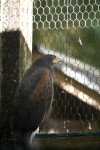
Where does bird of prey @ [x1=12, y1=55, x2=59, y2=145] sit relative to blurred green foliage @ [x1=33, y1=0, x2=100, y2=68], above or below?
below

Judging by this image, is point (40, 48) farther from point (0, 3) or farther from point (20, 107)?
point (20, 107)

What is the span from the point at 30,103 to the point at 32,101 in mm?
14

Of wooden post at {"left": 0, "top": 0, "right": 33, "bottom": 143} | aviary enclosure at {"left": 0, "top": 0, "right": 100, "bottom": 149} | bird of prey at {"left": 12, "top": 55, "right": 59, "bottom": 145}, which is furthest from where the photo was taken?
aviary enclosure at {"left": 0, "top": 0, "right": 100, "bottom": 149}

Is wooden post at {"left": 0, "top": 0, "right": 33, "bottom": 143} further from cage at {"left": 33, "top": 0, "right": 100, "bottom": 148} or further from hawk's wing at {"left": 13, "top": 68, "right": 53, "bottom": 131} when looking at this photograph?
cage at {"left": 33, "top": 0, "right": 100, "bottom": 148}

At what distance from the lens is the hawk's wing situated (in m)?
1.72

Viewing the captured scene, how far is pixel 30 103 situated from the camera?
176 cm

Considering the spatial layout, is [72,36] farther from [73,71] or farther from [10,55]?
[10,55]

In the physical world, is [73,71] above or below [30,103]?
above

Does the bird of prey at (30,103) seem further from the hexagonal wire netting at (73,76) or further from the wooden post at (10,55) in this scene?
the hexagonal wire netting at (73,76)

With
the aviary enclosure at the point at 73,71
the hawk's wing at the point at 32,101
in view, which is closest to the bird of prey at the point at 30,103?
the hawk's wing at the point at 32,101

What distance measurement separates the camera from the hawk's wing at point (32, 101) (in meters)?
1.72

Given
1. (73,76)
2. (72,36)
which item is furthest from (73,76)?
(72,36)

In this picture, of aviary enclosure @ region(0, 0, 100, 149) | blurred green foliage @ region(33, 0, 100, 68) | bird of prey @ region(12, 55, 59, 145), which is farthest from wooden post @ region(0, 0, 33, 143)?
blurred green foliage @ region(33, 0, 100, 68)

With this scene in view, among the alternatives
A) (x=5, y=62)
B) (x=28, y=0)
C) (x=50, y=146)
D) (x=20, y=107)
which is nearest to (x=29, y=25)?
(x=28, y=0)
